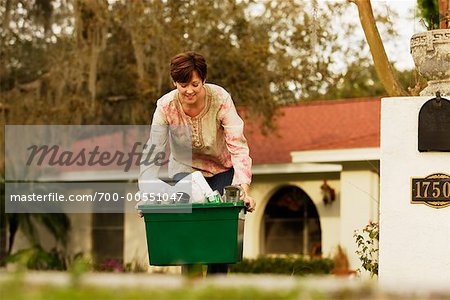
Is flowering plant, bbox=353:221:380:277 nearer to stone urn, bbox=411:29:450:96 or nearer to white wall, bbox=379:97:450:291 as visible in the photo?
white wall, bbox=379:97:450:291

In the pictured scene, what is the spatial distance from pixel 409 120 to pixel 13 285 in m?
5.04

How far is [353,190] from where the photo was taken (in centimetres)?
2220

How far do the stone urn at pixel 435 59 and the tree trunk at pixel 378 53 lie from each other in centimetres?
186

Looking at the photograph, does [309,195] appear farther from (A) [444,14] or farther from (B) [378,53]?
(A) [444,14]

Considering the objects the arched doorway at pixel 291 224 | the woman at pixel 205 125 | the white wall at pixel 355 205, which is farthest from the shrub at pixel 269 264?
the woman at pixel 205 125

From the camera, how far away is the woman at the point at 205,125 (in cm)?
695

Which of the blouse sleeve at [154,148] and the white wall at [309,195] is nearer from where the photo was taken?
the blouse sleeve at [154,148]

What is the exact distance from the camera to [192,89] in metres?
6.95

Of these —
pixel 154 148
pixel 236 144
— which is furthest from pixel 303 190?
pixel 236 144

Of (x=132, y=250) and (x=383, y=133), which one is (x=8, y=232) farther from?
(x=383, y=133)

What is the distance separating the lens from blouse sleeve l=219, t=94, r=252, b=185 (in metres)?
7.01

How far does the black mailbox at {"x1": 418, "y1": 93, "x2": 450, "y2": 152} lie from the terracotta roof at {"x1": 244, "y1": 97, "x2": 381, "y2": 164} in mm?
14511

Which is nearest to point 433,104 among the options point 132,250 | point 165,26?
point 165,26

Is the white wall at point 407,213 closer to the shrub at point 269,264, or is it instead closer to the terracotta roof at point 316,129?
the shrub at point 269,264
